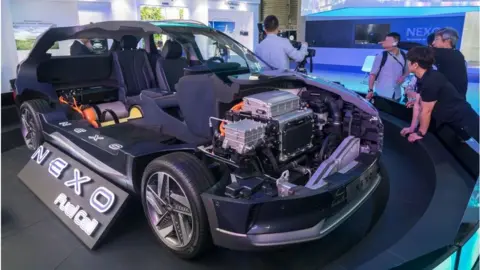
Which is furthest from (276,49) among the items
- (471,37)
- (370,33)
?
(370,33)

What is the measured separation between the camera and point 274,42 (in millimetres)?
4156

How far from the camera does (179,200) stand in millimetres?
2182

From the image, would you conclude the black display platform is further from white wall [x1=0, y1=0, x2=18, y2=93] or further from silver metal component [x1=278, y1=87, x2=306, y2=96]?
white wall [x1=0, y1=0, x2=18, y2=93]

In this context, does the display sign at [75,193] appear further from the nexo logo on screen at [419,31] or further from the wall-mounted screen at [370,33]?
the wall-mounted screen at [370,33]

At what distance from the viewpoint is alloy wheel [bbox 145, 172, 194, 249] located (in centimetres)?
219

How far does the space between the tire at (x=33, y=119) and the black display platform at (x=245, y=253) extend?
0.84 metres

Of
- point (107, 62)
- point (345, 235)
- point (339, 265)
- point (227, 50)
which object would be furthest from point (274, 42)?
point (339, 265)

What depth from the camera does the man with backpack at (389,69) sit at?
4.54m

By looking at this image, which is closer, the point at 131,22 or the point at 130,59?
the point at 131,22

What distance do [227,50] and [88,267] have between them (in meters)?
2.06

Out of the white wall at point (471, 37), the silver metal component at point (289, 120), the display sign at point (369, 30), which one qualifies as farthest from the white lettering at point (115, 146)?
the white wall at point (471, 37)

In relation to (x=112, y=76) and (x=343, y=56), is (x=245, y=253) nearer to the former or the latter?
(x=112, y=76)

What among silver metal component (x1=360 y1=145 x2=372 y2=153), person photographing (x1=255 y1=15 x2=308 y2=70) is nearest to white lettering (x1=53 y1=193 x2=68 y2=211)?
silver metal component (x1=360 y1=145 x2=372 y2=153)

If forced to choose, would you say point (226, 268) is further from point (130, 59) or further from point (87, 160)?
point (130, 59)
